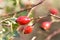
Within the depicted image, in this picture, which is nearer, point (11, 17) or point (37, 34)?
point (11, 17)

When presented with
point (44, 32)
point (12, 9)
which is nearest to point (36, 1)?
point (12, 9)

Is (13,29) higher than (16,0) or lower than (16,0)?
lower

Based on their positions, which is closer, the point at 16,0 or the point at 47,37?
the point at 16,0

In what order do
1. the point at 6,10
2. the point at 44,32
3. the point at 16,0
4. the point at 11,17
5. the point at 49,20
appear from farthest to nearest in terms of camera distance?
the point at 44,32 < the point at 49,20 < the point at 6,10 < the point at 16,0 < the point at 11,17

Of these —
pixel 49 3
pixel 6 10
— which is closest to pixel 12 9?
pixel 6 10

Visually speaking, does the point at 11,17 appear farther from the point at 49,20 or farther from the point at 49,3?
the point at 49,3

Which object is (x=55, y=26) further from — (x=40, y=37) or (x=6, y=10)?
(x=6, y=10)

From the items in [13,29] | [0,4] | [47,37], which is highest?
[0,4]

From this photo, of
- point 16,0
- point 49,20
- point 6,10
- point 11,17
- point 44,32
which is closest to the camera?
point 11,17

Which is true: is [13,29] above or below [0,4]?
below
